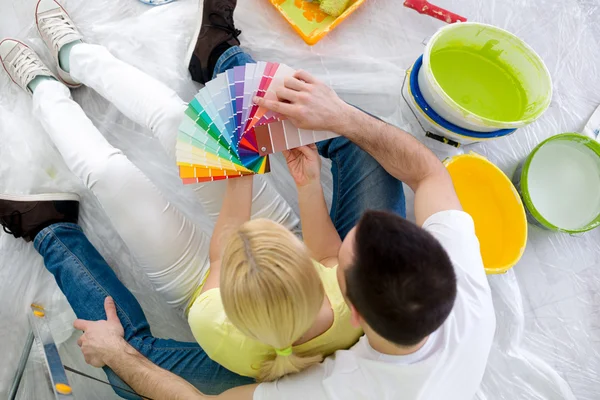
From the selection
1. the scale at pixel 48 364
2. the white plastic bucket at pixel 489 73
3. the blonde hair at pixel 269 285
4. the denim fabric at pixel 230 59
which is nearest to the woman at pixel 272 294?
the blonde hair at pixel 269 285

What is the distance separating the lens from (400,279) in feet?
1.95

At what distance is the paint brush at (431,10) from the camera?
4.37 ft

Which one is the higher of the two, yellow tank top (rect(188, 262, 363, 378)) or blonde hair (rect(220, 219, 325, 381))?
blonde hair (rect(220, 219, 325, 381))

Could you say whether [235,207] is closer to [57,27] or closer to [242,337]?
[242,337]

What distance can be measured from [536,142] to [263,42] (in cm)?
91

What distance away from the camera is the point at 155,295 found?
1.22 meters

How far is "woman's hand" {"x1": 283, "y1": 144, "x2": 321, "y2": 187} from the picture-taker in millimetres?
1042

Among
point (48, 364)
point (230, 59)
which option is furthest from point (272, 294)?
point (230, 59)

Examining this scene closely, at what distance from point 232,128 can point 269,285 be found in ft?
1.48

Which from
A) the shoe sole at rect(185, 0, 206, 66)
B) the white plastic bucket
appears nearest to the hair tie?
the white plastic bucket

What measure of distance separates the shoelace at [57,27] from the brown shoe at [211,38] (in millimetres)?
373

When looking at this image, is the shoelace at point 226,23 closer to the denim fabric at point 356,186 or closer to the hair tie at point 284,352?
the denim fabric at point 356,186

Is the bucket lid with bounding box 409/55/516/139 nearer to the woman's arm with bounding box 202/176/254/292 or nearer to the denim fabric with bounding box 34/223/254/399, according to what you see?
the woman's arm with bounding box 202/176/254/292

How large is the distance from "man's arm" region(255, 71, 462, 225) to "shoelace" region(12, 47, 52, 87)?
0.74 m
